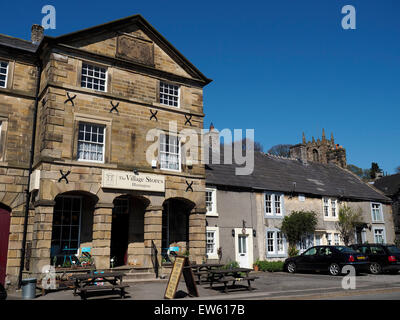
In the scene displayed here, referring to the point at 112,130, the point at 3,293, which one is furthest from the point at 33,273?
the point at 112,130

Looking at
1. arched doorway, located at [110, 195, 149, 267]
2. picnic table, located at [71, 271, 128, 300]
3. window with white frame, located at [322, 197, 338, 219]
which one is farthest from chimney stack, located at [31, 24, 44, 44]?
window with white frame, located at [322, 197, 338, 219]

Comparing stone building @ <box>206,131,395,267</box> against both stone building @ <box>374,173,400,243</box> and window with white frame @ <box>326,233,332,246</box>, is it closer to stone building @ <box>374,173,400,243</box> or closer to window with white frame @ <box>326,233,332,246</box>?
window with white frame @ <box>326,233,332,246</box>

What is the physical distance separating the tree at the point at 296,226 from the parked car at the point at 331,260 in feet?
12.4

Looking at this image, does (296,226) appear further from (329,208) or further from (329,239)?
(329,208)

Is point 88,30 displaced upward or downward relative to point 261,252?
upward

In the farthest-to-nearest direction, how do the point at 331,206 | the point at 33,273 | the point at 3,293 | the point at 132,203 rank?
the point at 331,206
the point at 132,203
the point at 33,273
the point at 3,293

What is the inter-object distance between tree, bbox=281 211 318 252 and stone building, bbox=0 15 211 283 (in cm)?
765

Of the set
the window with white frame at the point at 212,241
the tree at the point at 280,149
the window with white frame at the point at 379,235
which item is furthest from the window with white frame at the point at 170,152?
the tree at the point at 280,149

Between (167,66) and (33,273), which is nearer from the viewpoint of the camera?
(33,273)

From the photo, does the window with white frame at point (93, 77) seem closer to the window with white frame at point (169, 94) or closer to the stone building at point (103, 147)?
the stone building at point (103, 147)
